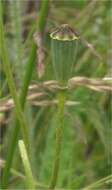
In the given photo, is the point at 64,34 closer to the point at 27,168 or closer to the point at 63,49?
the point at 63,49

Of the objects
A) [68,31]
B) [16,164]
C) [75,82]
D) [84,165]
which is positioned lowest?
[84,165]

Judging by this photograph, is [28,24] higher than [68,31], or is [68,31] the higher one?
[68,31]

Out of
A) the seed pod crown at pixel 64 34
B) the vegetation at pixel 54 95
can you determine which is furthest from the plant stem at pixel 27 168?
the seed pod crown at pixel 64 34

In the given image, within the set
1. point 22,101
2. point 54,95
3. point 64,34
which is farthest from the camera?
point 54,95

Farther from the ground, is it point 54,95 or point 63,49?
point 63,49

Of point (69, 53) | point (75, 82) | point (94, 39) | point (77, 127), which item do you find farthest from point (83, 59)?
point (69, 53)

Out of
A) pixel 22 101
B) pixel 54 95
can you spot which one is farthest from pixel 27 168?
Result: pixel 54 95

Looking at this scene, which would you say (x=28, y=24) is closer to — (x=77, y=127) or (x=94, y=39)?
(x=94, y=39)

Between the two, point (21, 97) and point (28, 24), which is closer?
point (21, 97)
